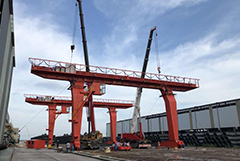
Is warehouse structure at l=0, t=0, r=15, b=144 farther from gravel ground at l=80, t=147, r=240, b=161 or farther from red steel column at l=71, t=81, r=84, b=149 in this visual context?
gravel ground at l=80, t=147, r=240, b=161

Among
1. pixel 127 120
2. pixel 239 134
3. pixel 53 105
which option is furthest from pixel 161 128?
pixel 53 105

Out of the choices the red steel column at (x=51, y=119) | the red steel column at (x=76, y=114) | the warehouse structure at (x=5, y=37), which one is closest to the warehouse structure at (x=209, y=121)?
the red steel column at (x=76, y=114)

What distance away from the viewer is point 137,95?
3338cm

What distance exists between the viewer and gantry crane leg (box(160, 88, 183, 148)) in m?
27.7

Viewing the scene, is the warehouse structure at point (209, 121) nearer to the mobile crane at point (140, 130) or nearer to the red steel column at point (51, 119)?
the mobile crane at point (140, 130)

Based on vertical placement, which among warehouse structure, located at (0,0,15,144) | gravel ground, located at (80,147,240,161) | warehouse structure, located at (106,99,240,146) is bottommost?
gravel ground, located at (80,147,240,161)

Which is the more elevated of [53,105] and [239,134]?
[53,105]

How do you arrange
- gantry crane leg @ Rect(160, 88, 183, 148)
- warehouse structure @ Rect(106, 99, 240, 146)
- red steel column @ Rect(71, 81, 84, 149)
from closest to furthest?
red steel column @ Rect(71, 81, 84, 149) → gantry crane leg @ Rect(160, 88, 183, 148) → warehouse structure @ Rect(106, 99, 240, 146)

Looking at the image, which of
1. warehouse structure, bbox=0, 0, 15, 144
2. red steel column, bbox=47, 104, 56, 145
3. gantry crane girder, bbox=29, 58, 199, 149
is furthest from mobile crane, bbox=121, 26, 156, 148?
red steel column, bbox=47, 104, 56, 145

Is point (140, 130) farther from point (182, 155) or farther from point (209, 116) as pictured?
point (182, 155)

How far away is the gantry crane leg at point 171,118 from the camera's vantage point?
27688mm

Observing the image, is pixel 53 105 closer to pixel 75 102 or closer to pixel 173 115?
pixel 75 102

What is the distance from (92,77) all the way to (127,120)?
39.7m

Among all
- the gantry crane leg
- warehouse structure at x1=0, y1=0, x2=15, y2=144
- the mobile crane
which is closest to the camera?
warehouse structure at x1=0, y1=0, x2=15, y2=144
